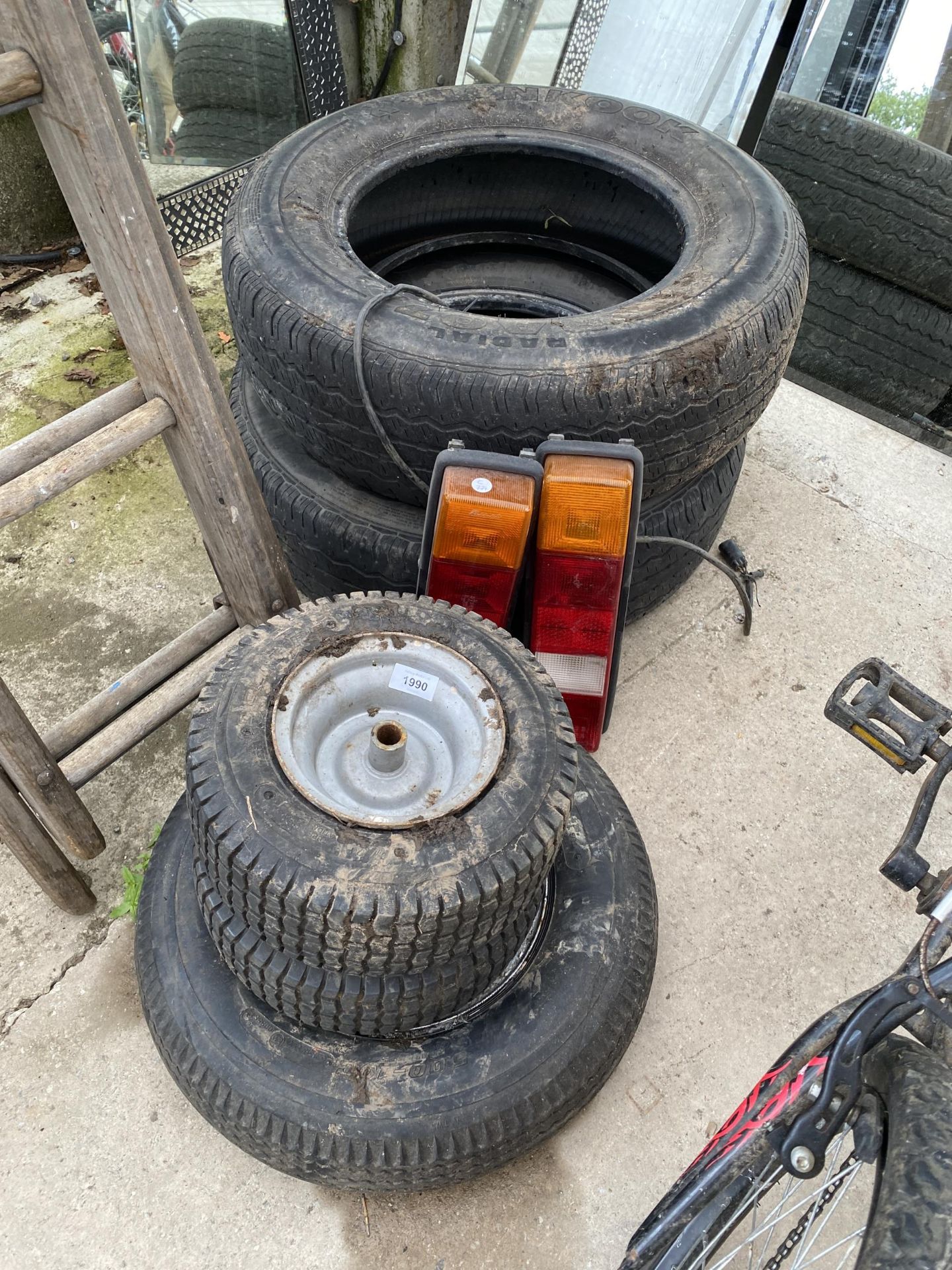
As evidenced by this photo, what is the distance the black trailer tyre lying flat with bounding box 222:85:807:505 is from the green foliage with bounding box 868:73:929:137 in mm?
2223

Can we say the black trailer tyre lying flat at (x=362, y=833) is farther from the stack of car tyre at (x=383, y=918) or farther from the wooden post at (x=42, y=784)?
the wooden post at (x=42, y=784)

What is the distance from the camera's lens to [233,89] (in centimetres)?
407

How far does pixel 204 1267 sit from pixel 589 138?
9.61 feet

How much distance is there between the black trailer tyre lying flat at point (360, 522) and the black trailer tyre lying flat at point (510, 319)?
0.09m

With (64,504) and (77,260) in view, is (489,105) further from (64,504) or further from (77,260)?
(77,260)

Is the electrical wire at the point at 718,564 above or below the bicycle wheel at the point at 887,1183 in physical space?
below

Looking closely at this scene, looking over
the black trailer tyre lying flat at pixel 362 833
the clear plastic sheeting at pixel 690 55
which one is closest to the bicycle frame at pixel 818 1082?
the black trailer tyre lying flat at pixel 362 833

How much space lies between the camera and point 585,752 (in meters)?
2.03

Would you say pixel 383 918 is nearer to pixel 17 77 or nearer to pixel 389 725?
pixel 389 725

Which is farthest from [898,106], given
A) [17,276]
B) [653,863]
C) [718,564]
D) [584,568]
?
[17,276]

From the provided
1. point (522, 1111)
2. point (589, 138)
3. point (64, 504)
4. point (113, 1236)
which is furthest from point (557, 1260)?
point (589, 138)

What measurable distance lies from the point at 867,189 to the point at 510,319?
2.14 meters

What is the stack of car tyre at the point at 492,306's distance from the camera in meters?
1.88

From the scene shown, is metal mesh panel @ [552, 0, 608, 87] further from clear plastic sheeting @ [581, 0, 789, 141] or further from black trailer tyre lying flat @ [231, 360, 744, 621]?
black trailer tyre lying flat @ [231, 360, 744, 621]
